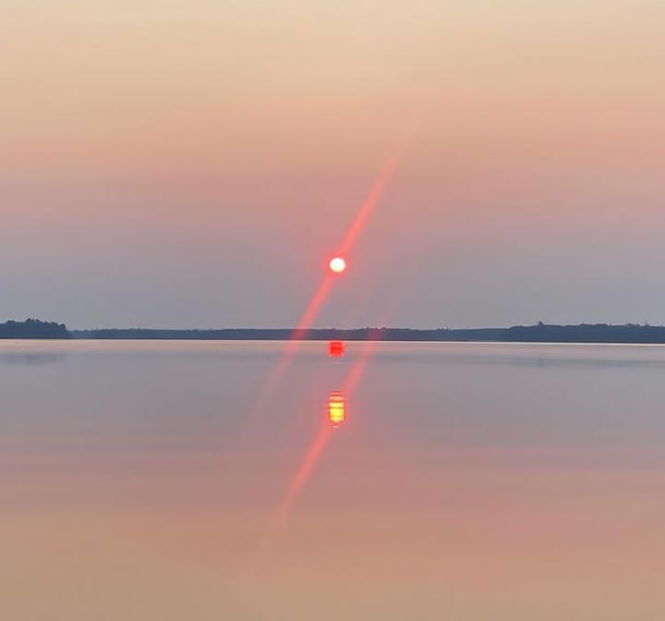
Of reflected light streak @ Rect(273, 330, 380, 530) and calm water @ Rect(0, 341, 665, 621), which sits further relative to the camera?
reflected light streak @ Rect(273, 330, 380, 530)

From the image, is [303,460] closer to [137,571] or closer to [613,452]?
[613,452]

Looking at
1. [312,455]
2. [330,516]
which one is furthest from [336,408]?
[330,516]

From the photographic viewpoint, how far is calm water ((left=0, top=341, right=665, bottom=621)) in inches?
576

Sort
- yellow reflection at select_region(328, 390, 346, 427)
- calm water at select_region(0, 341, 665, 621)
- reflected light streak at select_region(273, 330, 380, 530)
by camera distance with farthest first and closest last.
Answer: yellow reflection at select_region(328, 390, 346, 427) < reflected light streak at select_region(273, 330, 380, 530) < calm water at select_region(0, 341, 665, 621)

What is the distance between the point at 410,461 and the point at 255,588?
13558mm

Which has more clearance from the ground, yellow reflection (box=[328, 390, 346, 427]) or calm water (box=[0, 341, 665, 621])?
yellow reflection (box=[328, 390, 346, 427])

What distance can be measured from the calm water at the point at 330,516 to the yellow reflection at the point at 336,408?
443 millimetres

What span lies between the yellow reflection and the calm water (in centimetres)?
44

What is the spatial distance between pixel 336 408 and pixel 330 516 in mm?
26253

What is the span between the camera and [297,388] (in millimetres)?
63562

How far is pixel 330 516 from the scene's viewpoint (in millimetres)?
20219

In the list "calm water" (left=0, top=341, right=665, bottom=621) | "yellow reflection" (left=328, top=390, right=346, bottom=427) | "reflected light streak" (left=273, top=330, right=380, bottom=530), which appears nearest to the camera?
"calm water" (left=0, top=341, right=665, bottom=621)

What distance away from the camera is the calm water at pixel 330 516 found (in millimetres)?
14625

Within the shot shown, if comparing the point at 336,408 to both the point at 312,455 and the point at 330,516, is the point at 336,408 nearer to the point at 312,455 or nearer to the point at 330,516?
the point at 312,455
